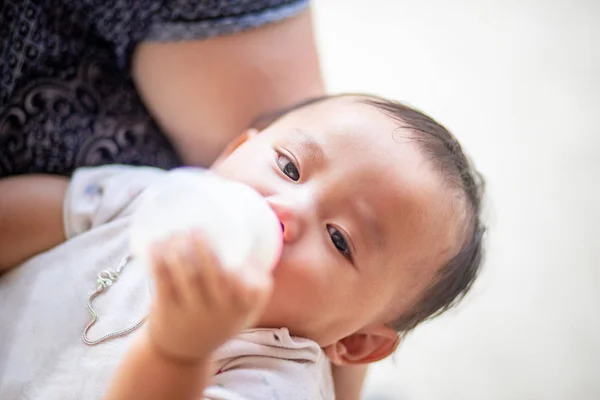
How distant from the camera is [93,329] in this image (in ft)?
2.43

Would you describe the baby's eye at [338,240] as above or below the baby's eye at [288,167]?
below

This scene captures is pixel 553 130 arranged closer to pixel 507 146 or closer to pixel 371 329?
pixel 507 146

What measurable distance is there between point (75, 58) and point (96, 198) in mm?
185

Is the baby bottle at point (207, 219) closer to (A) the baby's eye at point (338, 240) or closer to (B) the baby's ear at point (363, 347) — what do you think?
(A) the baby's eye at point (338, 240)

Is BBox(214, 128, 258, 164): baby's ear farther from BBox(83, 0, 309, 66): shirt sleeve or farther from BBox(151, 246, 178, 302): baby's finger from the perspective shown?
BBox(151, 246, 178, 302): baby's finger

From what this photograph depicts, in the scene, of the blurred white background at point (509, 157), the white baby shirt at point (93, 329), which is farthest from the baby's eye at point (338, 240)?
the blurred white background at point (509, 157)

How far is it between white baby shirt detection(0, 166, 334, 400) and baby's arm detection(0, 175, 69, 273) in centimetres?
2

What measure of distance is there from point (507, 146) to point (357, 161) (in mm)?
1154

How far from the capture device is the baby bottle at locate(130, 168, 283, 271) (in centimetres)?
51

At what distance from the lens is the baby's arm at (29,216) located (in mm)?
812

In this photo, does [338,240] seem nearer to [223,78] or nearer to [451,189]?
[451,189]

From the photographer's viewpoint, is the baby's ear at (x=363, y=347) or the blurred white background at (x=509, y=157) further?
the blurred white background at (x=509, y=157)

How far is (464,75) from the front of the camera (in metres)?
1.89

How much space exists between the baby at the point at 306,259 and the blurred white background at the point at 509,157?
1.45 feet
